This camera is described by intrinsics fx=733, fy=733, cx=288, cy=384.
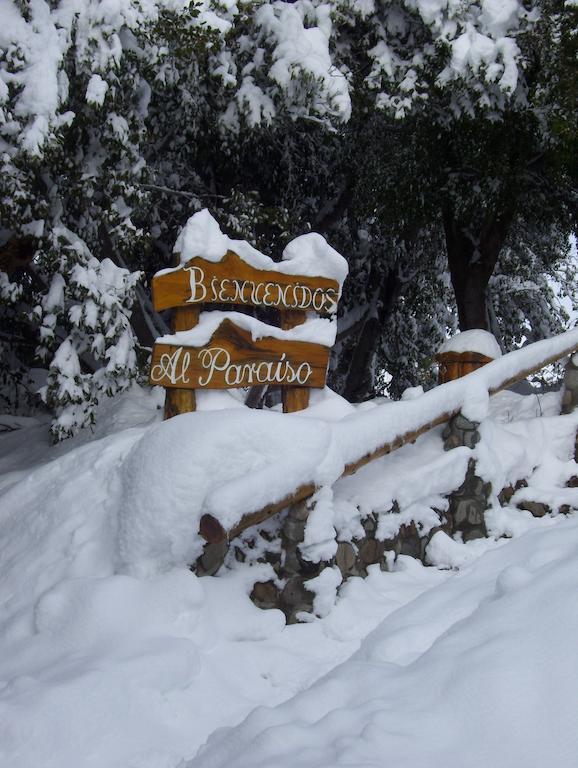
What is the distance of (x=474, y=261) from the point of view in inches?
432

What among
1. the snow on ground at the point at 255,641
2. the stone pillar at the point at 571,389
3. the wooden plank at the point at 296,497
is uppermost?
the stone pillar at the point at 571,389

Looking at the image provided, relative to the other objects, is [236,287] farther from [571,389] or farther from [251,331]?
[571,389]

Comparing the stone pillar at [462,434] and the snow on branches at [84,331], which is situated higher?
the snow on branches at [84,331]

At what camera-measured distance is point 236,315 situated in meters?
4.91

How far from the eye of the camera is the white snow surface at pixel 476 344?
6617 mm

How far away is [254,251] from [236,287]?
11.7 inches

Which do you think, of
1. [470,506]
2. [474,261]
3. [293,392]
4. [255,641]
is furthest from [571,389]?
[474,261]

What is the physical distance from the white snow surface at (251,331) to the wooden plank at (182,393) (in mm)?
49

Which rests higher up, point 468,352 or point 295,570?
point 468,352

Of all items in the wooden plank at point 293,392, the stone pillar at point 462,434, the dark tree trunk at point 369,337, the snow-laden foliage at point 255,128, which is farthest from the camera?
the dark tree trunk at point 369,337

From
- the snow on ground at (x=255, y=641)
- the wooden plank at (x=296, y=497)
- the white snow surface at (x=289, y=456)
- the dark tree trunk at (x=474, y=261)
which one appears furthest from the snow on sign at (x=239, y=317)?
the dark tree trunk at (x=474, y=261)

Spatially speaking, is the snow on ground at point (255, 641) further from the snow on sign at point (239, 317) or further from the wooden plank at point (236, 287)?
the wooden plank at point (236, 287)

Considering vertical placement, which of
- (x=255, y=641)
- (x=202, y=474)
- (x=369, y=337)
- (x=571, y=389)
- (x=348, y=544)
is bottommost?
(x=255, y=641)

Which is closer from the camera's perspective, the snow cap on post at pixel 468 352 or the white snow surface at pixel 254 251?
the white snow surface at pixel 254 251
